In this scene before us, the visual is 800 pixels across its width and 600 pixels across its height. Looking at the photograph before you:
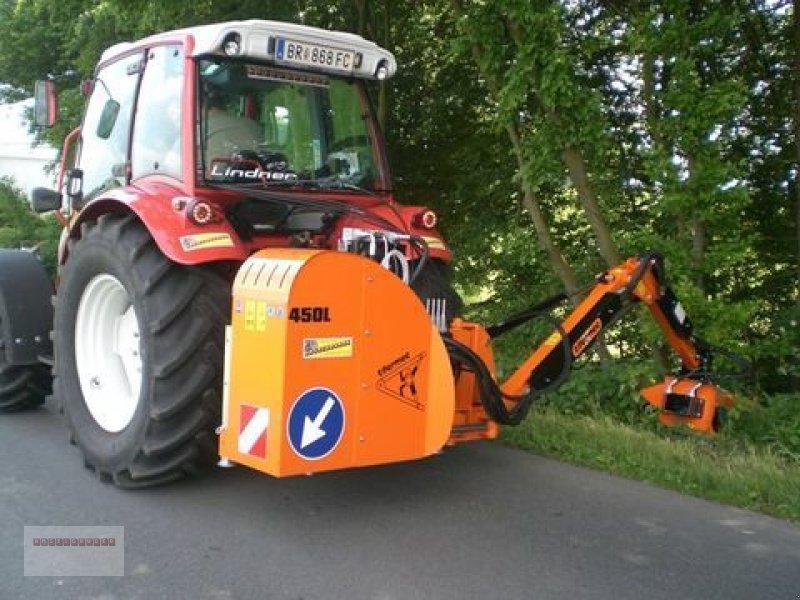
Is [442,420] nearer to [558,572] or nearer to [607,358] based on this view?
[558,572]

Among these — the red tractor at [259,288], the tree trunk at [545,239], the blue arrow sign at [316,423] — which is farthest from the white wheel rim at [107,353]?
the tree trunk at [545,239]

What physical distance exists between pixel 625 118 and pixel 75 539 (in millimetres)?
5280

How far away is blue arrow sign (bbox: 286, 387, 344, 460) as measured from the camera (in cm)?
352

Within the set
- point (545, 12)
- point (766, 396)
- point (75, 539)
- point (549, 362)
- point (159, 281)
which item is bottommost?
point (75, 539)

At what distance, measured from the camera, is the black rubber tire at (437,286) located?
469cm

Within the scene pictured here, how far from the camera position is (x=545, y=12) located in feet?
19.2

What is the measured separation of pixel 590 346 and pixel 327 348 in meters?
1.88

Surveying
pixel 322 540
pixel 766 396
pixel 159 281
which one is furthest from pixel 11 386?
pixel 766 396

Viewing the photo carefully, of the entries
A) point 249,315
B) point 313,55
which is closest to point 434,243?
point 313,55

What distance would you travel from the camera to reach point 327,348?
3592 mm

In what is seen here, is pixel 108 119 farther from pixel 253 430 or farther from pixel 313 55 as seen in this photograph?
pixel 253 430

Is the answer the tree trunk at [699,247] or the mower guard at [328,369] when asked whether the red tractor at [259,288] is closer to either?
the mower guard at [328,369]

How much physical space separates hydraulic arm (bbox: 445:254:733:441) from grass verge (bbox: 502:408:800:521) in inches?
7.9

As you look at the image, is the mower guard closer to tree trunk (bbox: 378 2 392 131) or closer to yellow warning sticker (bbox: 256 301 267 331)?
yellow warning sticker (bbox: 256 301 267 331)
